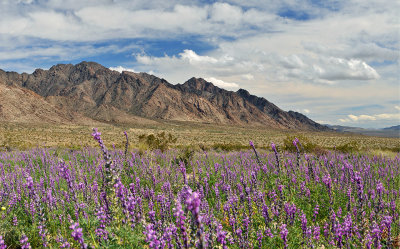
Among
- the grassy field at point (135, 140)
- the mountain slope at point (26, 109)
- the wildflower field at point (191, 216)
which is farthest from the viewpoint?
the mountain slope at point (26, 109)

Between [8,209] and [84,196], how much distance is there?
168cm

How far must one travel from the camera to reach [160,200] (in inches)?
180

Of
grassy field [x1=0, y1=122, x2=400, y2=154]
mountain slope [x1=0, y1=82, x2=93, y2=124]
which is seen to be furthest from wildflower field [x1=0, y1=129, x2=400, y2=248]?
mountain slope [x1=0, y1=82, x2=93, y2=124]

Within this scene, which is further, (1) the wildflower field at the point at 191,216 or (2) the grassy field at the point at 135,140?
(2) the grassy field at the point at 135,140

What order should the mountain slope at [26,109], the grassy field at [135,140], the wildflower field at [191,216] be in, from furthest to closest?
the mountain slope at [26,109] → the grassy field at [135,140] → the wildflower field at [191,216]

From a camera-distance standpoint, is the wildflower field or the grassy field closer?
the wildflower field

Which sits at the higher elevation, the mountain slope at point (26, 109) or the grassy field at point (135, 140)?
the mountain slope at point (26, 109)

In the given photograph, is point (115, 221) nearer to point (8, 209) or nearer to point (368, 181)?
point (8, 209)

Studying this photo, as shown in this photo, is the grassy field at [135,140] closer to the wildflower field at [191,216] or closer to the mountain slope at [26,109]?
the wildflower field at [191,216]

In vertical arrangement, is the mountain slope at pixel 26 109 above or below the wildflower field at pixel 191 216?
above

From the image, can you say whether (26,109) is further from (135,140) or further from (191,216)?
(191,216)

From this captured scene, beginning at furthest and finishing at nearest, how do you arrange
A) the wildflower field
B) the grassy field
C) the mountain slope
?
1. the mountain slope
2. the grassy field
3. the wildflower field

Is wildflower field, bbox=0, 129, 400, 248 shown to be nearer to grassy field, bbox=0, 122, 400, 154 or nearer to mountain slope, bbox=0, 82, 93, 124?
grassy field, bbox=0, 122, 400, 154

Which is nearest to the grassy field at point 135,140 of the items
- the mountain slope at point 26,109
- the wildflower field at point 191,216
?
the wildflower field at point 191,216
